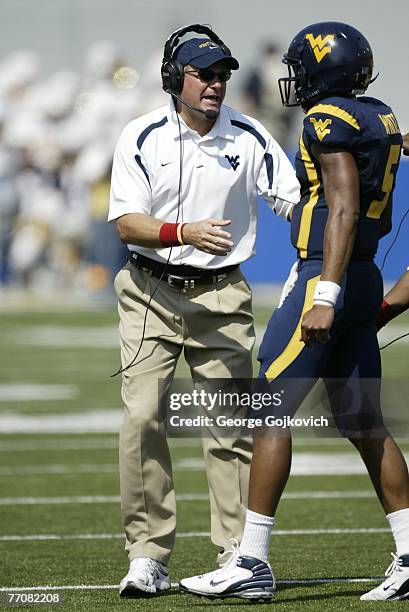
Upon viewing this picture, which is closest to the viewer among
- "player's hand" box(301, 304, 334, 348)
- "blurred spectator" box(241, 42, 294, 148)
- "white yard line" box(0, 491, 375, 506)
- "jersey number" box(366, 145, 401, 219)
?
"player's hand" box(301, 304, 334, 348)

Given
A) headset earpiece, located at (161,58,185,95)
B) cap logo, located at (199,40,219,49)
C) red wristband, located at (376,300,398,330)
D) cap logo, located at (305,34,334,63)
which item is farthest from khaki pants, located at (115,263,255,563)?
cap logo, located at (305,34,334,63)

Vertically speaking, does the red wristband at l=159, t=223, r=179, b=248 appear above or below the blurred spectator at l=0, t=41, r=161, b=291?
above

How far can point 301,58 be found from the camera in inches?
172

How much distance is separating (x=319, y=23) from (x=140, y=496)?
167 centimetres

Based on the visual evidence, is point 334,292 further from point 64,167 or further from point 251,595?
point 64,167

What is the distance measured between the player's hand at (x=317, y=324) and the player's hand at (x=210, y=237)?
0.37 metres

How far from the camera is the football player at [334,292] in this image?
416 cm

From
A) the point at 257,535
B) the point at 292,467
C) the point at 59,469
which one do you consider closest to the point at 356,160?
the point at 257,535

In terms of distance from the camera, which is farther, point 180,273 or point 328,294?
point 180,273

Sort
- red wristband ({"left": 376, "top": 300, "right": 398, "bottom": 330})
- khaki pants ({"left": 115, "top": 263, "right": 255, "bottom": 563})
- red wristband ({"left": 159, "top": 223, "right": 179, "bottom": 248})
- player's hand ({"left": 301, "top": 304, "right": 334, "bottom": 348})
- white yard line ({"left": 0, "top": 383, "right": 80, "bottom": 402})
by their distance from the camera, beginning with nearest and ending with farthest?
player's hand ({"left": 301, "top": 304, "right": 334, "bottom": 348}), red wristband ({"left": 159, "top": 223, "right": 179, "bottom": 248}), red wristband ({"left": 376, "top": 300, "right": 398, "bottom": 330}), khaki pants ({"left": 115, "top": 263, "right": 255, "bottom": 563}), white yard line ({"left": 0, "top": 383, "right": 80, "bottom": 402})

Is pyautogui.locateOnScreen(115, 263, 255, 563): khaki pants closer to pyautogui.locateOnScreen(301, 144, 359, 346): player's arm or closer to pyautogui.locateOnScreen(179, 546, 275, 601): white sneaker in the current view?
pyautogui.locateOnScreen(179, 546, 275, 601): white sneaker

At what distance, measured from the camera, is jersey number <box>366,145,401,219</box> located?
14.1 ft

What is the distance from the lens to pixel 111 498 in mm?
7375

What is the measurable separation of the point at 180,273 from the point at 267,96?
780 inches
